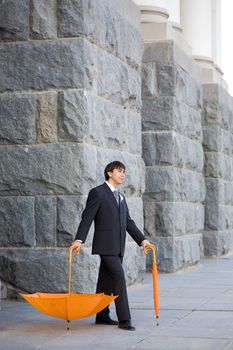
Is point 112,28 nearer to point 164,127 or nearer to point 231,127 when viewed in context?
point 164,127

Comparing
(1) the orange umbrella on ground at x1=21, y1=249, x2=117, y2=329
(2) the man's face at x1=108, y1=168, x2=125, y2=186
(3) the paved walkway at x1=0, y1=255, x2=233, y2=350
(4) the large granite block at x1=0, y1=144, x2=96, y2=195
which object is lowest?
(3) the paved walkway at x1=0, y1=255, x2=233, y2=350

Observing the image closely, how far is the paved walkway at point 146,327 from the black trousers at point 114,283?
177 millimetres

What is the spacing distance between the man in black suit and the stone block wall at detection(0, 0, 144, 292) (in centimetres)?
147

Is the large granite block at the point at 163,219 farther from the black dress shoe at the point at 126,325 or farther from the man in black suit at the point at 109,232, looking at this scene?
the black dress shoe at the point at 126,325

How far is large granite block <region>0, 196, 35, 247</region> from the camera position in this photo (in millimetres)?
10938

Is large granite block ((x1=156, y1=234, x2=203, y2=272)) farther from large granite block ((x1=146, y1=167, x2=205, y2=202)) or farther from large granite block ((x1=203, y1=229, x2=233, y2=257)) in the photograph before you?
large granite block ((x1=203, y1=229, x2=233, y2=257))

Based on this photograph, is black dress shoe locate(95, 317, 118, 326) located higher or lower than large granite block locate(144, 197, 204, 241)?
lower

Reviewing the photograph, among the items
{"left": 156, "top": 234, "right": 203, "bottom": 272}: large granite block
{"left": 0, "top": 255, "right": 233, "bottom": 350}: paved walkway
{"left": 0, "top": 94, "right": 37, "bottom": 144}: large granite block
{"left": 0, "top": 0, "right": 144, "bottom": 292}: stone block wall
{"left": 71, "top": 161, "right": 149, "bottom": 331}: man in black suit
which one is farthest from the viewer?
{"left": 156, "top": 234, "right": 203, "bottom": 272}: large granite block

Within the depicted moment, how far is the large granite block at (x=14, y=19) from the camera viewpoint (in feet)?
36.4

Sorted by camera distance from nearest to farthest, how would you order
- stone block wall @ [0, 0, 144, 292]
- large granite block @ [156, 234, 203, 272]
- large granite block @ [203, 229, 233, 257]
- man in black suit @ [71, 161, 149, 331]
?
man in black suit @ [71, 161, 149, 331] → stone block wall @ [0, 0, 144, 292] → large granite block @ [156, 234, 203, 272] → large granite block @ [203, 229, 233, 257]

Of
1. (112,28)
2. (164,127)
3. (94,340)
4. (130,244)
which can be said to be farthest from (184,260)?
(94,340)

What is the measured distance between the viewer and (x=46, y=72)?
11.0 meters

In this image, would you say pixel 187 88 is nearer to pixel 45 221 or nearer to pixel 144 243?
pixel 45 221

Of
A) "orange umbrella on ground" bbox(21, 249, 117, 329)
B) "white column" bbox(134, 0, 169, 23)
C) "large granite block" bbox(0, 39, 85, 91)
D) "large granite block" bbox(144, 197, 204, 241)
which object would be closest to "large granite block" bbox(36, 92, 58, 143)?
"large granite block" bbox(0, 39, 85, 91)
